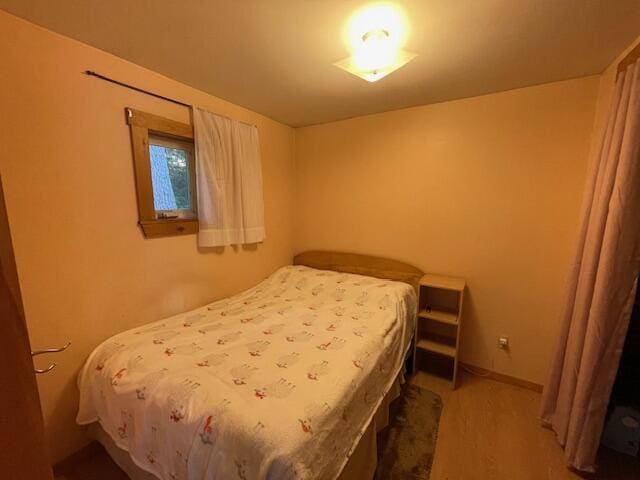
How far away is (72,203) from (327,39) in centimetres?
166

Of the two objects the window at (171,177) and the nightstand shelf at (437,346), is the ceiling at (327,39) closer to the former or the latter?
the window at (171,177)

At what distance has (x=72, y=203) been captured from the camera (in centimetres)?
148

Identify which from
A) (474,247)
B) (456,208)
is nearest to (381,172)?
(456,208)

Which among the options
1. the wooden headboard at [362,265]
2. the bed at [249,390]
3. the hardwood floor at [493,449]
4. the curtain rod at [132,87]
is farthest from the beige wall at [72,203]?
the wooden headboard at [362,265]

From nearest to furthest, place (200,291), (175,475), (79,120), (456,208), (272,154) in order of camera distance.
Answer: (175,475) → (79,120) → (200,291) → (456,208) → (272,154)

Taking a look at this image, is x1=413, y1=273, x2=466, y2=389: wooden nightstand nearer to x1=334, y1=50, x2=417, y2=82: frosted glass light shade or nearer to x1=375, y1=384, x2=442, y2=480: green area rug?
x1=375, y1=384, x2=442, y2=480: green area rug

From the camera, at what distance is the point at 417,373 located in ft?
7.79

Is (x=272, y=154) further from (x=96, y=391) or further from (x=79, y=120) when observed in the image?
(x=96, y=391)

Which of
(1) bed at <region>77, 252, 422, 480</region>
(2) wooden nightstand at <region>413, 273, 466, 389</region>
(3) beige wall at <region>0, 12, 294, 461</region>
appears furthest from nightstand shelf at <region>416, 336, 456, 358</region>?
(3) beige wall at <region>0, 12, 294, 461</region>

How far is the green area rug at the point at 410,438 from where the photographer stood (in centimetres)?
149

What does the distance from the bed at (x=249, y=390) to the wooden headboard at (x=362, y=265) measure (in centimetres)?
50

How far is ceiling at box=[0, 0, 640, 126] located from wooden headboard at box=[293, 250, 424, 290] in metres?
1.52

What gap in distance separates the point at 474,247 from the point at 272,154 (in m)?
2.14

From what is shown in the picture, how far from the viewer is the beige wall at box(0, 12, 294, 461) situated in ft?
4.31
